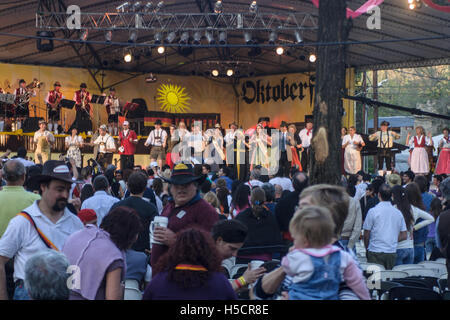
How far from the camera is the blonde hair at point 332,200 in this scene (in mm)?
3410

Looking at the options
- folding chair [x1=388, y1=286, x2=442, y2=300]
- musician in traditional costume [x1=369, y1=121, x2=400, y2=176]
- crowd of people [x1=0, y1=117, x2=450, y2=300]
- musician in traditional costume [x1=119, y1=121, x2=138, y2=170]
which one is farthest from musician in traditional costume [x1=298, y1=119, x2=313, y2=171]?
folding chair [x1=388, y1=286, x2=442, y2=300]

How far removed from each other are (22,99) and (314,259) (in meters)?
20.3

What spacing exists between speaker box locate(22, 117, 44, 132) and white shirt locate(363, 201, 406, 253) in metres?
15.9

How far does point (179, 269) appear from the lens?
305cm

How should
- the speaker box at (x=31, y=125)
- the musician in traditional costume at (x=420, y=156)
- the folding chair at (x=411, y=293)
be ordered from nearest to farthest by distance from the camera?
the folding chair at (x=411, y=293) < the musician in traditional costume at (x=420, y=156) < the speaker box at (x=31, y=125)

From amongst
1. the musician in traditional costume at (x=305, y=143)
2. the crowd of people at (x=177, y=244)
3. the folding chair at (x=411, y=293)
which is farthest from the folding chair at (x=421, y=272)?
the musician in traditional costume at (x=305, y=143)

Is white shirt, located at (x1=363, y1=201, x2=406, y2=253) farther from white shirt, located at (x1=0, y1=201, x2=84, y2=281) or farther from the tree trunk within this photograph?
white shirt, located at (x1=0, y1=201, x2=84, y2=281)

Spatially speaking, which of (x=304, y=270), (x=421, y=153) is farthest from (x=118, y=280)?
(x=421, y=153)

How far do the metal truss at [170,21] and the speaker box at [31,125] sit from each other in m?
3.32

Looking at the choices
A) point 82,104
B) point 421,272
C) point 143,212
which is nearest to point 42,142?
point 82,104

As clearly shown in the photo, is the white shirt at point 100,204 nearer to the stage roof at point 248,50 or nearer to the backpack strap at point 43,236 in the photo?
the backpack strap at point 43,236

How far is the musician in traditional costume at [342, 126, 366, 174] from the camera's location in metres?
19.8

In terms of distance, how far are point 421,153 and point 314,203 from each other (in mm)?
16502
